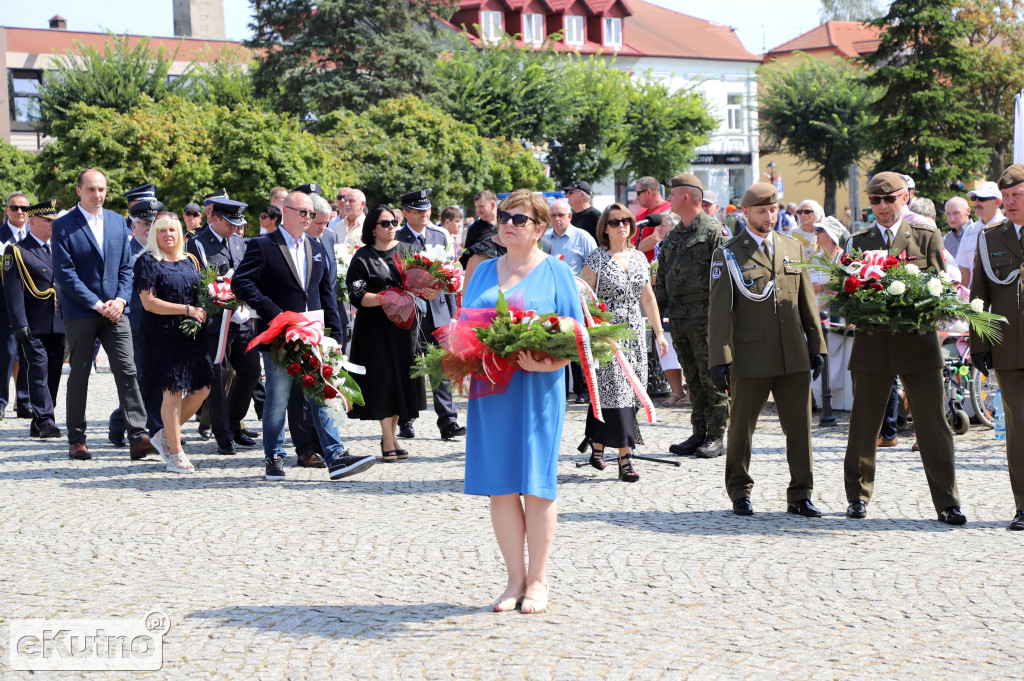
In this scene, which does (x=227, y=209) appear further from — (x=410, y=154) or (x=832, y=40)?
(x=832, y=40)

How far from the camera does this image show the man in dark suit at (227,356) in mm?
10617

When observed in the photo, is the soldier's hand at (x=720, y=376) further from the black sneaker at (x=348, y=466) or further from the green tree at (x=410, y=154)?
the green tree at (x=410, y=154)

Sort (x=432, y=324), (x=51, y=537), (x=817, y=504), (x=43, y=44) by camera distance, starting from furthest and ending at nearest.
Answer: (x=43, y=44) → (x=432, y=324) → (x=817, y=504) → (x=51, y=537)

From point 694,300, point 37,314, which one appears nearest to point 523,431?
point 694,300

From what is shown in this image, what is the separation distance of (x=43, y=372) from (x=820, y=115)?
56.0m

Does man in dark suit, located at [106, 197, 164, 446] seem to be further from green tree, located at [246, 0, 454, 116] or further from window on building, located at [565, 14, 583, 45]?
window on building, located at [565, 14, 583, 45]

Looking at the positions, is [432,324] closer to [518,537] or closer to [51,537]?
[51,537]

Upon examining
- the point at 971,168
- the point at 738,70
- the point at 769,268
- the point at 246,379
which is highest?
the point at 738,70

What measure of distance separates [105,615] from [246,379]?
5204 mm

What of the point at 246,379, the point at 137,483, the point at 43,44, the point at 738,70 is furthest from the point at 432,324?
the point at 738,70

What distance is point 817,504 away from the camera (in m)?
Result: 8.04

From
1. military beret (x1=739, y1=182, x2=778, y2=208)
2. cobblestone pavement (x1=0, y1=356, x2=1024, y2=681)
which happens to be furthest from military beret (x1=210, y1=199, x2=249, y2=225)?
military beret (x1=739, y1=182, x2=778, y2=208)

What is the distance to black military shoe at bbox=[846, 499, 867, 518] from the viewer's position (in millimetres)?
7516

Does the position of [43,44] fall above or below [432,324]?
above
